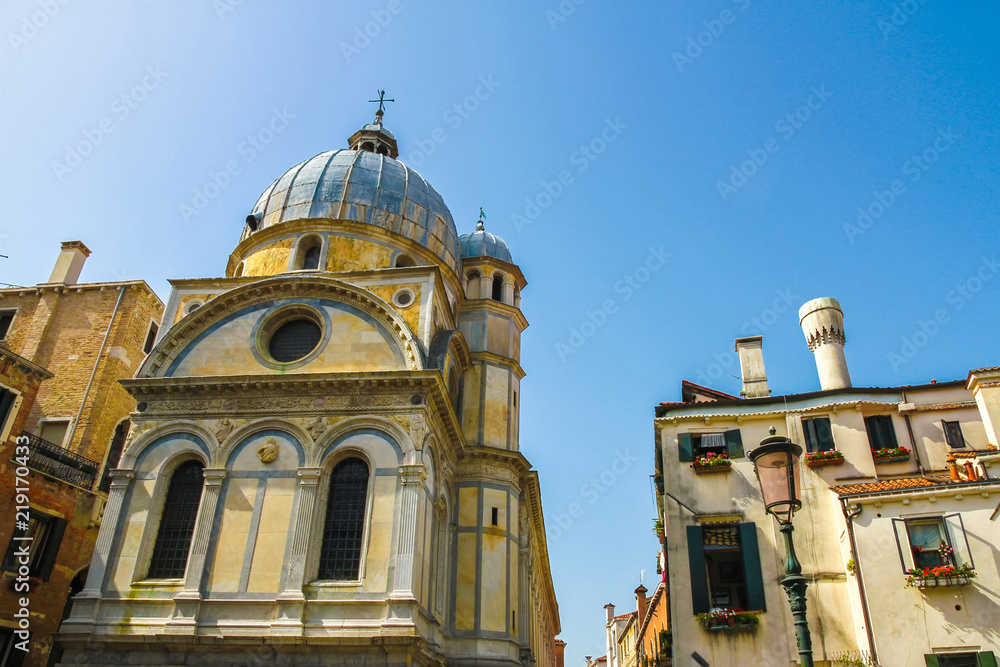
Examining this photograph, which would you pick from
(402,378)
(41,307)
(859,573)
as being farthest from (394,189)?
(859,573)

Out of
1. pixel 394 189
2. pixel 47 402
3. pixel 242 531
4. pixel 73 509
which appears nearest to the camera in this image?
pixel 242 531

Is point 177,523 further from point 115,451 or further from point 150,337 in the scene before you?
point 150,337

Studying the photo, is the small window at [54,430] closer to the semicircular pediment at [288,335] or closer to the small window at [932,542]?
the semicircular pediment at [288,335]

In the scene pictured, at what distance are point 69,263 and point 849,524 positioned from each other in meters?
32.7

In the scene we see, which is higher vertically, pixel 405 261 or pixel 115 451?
pixel 405 261

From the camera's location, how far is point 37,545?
2320cm

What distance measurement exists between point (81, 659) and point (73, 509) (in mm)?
6194

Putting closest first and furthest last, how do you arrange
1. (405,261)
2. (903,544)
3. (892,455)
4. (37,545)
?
(903,544) < (892,455) < (37,545) < (405,261)

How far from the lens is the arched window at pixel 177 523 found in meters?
21.5

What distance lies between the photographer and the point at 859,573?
18.1m

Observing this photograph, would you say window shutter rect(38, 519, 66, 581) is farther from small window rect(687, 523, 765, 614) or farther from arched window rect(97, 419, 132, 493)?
small window rect(687, 523, 765, 614)

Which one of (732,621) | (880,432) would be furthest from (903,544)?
(732,621)

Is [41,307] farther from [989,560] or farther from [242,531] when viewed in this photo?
[989,560]

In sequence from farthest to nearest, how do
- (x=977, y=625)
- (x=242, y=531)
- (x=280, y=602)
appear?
1. (x=242, y=531)
2. (x=280, y=602)
3. (x=977, y=625)
